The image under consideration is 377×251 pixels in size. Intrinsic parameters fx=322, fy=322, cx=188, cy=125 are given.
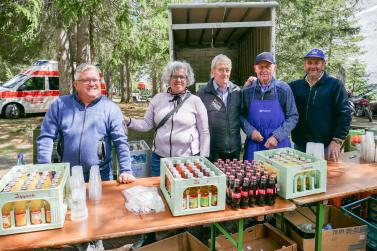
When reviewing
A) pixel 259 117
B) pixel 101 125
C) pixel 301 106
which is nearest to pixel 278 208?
pixel 259 117

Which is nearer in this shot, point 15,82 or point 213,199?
point 213,199

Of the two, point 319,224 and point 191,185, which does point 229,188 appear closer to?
point 191,185

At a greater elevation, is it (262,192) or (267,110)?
(267,110)

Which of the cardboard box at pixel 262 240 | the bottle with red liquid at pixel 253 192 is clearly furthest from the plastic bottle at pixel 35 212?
the cardboard box at pixel 262 240

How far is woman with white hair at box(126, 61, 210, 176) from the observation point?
314 centimetres

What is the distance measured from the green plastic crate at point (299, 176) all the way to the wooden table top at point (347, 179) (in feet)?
0.17

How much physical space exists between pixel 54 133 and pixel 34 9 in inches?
183

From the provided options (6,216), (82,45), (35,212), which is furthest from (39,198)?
(82,45)

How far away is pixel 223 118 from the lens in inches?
135

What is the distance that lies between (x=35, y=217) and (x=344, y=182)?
95.9 inches

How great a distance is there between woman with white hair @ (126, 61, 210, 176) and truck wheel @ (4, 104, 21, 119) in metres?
12.7

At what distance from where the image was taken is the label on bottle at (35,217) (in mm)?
1955

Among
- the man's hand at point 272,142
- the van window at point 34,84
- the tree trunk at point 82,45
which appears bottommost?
the man's hand at point 272,142

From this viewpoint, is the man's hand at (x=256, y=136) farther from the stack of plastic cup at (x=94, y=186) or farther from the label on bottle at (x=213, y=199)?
the stack of plastic cup at (x=94, y=186)
